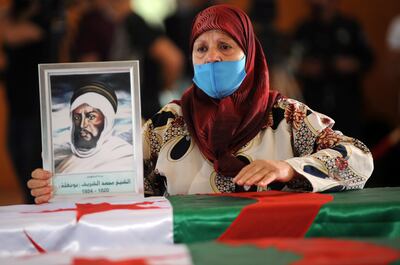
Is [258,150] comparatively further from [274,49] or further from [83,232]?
[274,49]

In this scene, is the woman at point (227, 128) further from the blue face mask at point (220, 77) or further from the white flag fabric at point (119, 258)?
the white flag fabric at point (119, 258)

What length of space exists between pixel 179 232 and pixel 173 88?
344 cm

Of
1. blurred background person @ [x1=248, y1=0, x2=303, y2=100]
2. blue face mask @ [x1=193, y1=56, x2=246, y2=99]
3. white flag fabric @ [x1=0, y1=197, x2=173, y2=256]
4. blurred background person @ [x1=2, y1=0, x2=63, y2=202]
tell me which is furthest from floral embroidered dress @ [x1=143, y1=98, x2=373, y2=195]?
blurred background person @ [x1=248, y1=0, x2=303, y2=100]

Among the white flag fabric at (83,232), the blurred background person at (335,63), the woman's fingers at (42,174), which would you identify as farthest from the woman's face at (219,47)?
the blurred background person at (335,63)

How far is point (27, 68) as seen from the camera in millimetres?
3990

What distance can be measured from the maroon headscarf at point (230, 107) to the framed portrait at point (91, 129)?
31cm

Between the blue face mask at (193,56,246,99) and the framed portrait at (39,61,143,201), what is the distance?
336 mm

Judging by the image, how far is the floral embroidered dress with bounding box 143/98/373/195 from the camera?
1.92 m

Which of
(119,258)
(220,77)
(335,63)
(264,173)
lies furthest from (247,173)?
(335,63)

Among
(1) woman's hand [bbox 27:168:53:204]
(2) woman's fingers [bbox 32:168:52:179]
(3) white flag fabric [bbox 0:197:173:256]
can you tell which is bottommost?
(3) white flag fabric [bbox 0:197:173:256]

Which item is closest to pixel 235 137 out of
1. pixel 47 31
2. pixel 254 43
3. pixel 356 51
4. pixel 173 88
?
pixel 254 43

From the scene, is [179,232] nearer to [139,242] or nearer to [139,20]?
[139,242]

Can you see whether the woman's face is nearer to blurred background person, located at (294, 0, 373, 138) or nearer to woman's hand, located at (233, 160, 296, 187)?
woman's hand, located at (233, 160, 296, 187)

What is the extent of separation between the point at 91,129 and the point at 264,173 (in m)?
0.44
